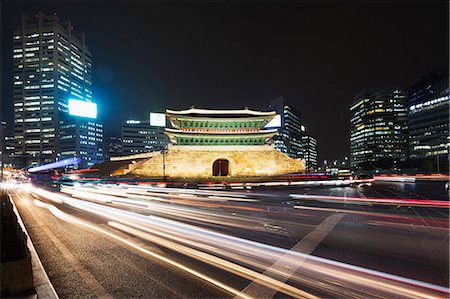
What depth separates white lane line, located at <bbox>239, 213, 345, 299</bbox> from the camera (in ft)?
14.4

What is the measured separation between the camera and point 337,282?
4711 mm

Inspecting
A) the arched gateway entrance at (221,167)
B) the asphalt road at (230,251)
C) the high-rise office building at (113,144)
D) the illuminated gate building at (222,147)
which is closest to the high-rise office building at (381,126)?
the illuminated gate building at (222,147)

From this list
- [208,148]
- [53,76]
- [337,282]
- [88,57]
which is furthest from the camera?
[88,57]

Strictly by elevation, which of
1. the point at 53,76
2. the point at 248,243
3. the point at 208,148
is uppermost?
the point at 53,76

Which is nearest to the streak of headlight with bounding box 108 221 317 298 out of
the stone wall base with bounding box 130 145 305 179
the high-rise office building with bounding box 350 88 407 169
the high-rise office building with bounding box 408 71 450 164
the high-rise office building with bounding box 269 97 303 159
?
the stone wall base with bounding box 130 145 305 179

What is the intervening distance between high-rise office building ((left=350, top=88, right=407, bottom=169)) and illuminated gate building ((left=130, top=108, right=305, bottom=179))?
10248 cm

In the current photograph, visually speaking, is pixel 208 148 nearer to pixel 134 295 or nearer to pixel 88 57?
pixel 134 295

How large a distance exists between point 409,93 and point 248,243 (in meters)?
179

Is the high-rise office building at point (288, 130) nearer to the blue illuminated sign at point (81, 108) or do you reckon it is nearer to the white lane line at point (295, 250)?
the blue illuminated sign at point (81, 108)

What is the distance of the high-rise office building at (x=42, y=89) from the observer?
123875 mm

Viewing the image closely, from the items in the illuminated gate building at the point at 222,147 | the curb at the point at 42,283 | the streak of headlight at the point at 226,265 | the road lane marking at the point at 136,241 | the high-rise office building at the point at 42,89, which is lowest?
the road lane marking at the point at 136,241

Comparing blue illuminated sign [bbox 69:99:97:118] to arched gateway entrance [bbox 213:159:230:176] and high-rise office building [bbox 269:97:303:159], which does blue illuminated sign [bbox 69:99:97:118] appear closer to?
arched gateway entrance [bbox 213:159:230:176]

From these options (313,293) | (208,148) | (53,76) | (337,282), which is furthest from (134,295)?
(53,76)

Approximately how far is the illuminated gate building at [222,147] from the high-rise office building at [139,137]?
9815cm
